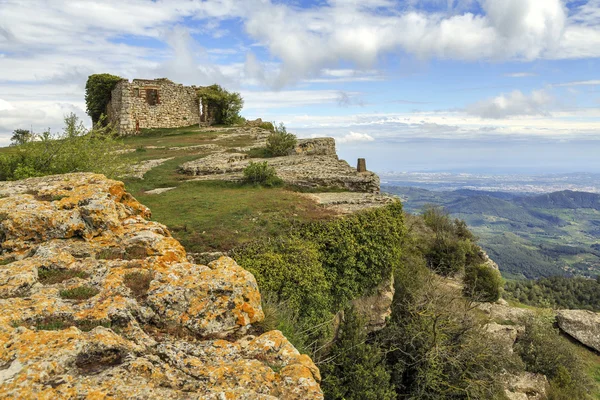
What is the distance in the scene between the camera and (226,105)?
40.2 meters

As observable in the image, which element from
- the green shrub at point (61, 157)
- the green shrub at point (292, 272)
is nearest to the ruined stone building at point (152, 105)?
the green shrub at point (61, 157)

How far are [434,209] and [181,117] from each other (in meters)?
26.5

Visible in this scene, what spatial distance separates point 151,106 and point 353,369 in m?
32.6

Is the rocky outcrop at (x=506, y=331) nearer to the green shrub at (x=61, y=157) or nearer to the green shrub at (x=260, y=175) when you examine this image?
the green shrub at (x=260, y=175)

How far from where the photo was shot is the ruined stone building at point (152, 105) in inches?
1330

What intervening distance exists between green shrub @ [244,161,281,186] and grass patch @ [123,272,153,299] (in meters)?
11.2

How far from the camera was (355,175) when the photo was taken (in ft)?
60.2

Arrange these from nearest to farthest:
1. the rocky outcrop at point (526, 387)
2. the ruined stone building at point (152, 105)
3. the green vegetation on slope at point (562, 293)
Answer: the rocky outcrop at point (526, 387), the ruined stone building at point (152, 105), the green vegetation on slope at point (562, 293)

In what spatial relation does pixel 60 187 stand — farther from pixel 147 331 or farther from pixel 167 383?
pixel 167 383

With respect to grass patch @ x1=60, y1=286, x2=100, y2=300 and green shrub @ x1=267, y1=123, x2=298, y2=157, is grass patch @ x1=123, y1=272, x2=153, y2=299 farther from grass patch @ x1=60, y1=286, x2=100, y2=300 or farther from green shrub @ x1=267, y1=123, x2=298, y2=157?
green shrub @ x1=267, y1=123, x2=298, y2=157

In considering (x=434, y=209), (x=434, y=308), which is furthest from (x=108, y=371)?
(x=434, y=209)

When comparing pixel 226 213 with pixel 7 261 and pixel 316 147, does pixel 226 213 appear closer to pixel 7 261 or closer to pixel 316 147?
pixel 7 261

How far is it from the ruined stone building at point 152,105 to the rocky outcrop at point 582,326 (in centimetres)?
3569

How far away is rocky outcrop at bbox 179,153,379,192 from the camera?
1741 centimetres
